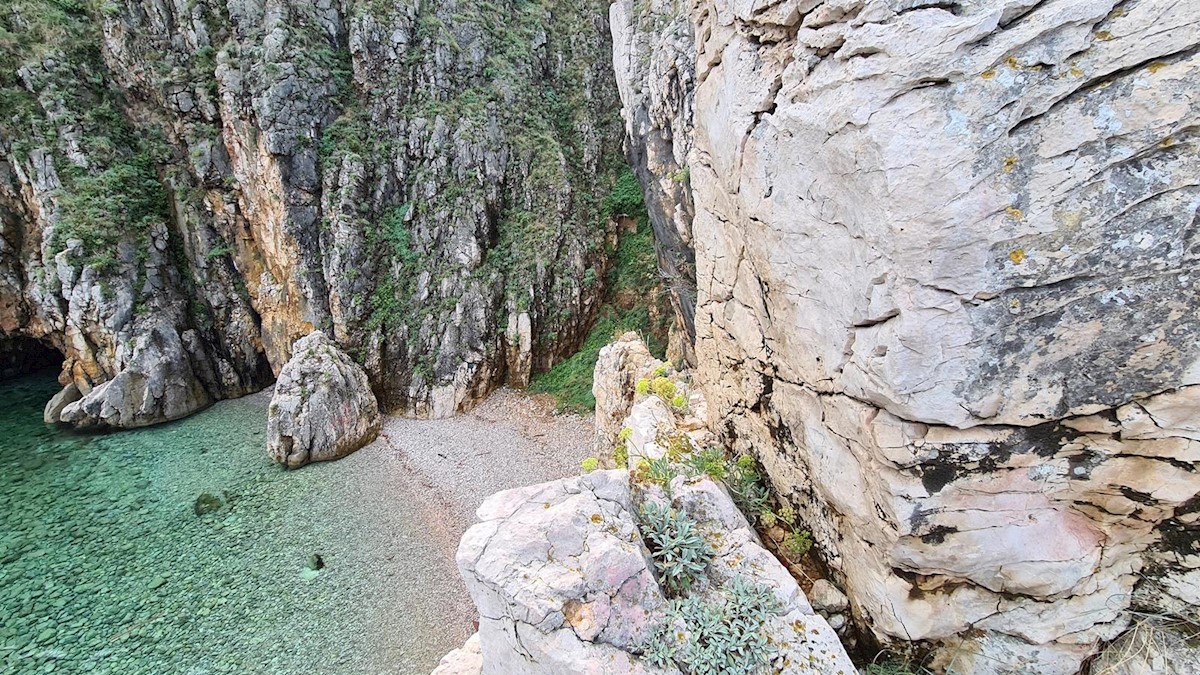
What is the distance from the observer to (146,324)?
19.2 m

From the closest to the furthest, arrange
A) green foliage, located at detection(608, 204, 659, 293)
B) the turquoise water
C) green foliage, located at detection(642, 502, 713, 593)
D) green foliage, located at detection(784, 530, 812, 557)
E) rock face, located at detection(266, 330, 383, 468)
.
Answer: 1. green foliage, located at detection(642, 502, 713, 593)
2. green foliage, located at detection(784, 530, 812, 557)
3. the turquoise water
4. rock face, located at detection(266, 330, 383, 468)
5. green foliage, located at detection(608, 204, 659, 293)

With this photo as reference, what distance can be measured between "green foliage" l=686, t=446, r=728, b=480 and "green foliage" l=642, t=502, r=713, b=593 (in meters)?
1.07

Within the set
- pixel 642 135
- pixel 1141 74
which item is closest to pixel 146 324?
pixel 642 135

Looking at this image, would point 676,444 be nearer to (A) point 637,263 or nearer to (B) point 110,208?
(A) point 637,263

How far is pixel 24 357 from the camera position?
74.5 ft

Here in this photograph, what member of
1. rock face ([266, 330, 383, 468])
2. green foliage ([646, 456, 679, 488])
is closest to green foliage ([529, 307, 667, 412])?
rock face ([266, 330, 383, 468])

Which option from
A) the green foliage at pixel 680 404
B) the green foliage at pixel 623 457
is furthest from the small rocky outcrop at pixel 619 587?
the green foliage at pixel 680 404

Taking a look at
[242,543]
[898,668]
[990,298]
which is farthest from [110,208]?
[898,668]

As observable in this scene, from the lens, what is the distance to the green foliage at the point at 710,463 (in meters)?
5.81

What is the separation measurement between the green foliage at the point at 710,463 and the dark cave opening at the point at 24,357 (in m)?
31.2

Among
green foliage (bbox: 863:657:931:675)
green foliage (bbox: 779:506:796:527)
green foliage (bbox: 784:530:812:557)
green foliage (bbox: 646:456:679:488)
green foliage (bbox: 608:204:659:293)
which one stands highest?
green foliage (bbox: 608:204:659:293)

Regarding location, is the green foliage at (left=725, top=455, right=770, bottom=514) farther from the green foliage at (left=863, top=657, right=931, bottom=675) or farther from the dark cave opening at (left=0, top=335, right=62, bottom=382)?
the dark cave opening at (left=0, top=335, right=62, bottom=382)

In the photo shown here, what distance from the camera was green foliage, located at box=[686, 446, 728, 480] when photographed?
5.81 metres

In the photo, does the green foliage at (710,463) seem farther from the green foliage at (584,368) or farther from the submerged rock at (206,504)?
the submerged rock at (206,504)
